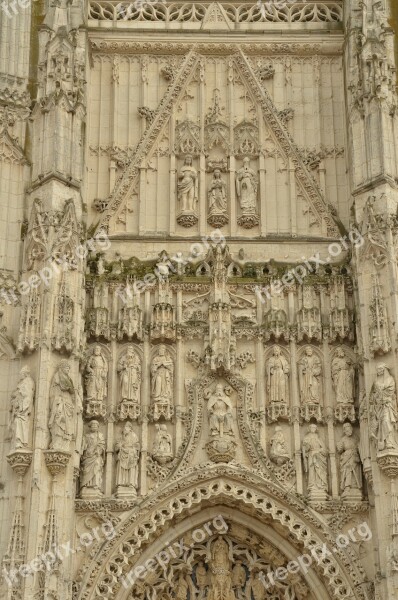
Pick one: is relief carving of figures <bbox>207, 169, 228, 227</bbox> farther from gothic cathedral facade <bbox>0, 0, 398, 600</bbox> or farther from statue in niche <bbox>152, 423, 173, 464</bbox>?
statue in niche <bbox>152, 423, 173, 464</bbox>

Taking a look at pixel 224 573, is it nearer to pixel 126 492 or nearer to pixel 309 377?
pixel 126 492

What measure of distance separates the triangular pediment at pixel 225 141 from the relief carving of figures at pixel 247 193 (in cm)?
11

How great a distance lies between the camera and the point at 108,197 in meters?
19.4

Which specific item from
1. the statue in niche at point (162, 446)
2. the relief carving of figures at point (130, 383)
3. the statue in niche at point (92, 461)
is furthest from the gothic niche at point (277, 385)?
the statue in niche at point (92, 461)

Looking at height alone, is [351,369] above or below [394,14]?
below

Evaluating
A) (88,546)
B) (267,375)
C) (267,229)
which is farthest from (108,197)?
(88,546)

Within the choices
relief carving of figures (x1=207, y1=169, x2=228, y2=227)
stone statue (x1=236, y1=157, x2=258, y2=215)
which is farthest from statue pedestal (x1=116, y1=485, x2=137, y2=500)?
stone statue (x1=236, y1=157, x2=258, y2=215)

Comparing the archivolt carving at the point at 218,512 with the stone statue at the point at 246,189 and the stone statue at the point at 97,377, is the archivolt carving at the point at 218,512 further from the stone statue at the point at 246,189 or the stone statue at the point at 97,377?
the stone statue at the point at 246,189

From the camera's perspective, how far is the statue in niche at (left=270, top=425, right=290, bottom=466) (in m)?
17.2

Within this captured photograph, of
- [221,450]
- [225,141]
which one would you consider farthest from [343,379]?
[225,141]

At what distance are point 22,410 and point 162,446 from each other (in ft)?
7.06

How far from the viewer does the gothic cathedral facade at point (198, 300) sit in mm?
16578

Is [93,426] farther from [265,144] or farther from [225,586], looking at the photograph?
[265,144]

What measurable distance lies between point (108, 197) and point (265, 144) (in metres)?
2.86
